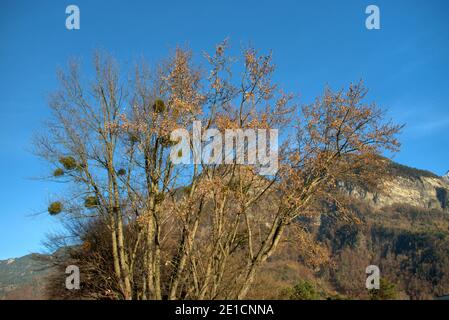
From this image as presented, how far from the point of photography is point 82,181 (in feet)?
60.5

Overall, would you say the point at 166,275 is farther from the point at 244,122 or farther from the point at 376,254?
the point at 376,254

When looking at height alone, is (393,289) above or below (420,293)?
above

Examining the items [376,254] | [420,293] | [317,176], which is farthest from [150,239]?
[376,254]

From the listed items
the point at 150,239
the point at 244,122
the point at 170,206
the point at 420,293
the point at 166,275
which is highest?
the point at 244,122
